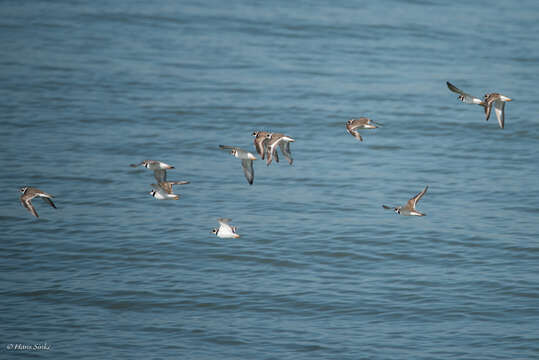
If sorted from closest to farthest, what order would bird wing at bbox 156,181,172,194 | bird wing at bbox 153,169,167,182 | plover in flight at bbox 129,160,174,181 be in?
1. plover in flight at bbox 129,160,174,181
2. bird wing at bbox 156,181,172,194
3. bird wing at bbox 153,169,167,182

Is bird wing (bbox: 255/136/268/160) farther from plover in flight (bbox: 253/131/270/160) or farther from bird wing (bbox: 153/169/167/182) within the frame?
bird wing (bbox: 153/169/167/182)

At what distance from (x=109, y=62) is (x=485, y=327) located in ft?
102

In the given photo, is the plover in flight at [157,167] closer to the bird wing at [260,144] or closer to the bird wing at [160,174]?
the bird wing at [160,174]

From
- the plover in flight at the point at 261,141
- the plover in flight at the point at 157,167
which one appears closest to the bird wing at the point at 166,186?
the plover in flight at the point at 157,167

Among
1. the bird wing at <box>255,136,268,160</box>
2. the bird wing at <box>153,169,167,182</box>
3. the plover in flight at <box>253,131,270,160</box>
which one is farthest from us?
the bird wing at <box>153,169,167,182</box>

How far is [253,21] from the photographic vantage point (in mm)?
52812

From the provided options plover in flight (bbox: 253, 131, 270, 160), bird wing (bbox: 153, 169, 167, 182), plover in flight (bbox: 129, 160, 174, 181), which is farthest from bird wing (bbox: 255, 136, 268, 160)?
bird wing (bbox: 153, 169, 167, 182)

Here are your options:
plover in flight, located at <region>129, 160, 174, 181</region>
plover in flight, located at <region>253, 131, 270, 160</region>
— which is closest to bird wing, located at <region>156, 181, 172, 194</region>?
plover in flight, located at <region>129, 160, 174, 181</region>

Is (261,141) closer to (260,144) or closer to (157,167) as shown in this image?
(260,144)

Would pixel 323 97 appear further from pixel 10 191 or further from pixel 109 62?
pixel 10 191

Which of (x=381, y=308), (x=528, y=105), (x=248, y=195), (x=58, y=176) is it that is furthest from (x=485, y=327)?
(x=528, y=105)

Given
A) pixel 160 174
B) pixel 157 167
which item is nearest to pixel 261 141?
pixel 157 167

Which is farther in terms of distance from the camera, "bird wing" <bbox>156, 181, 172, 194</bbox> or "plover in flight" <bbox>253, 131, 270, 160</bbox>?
"bird wing" <bbox>156, 181, 172, 194</bbox>

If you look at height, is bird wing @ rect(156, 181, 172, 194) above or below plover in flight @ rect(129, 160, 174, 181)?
below
